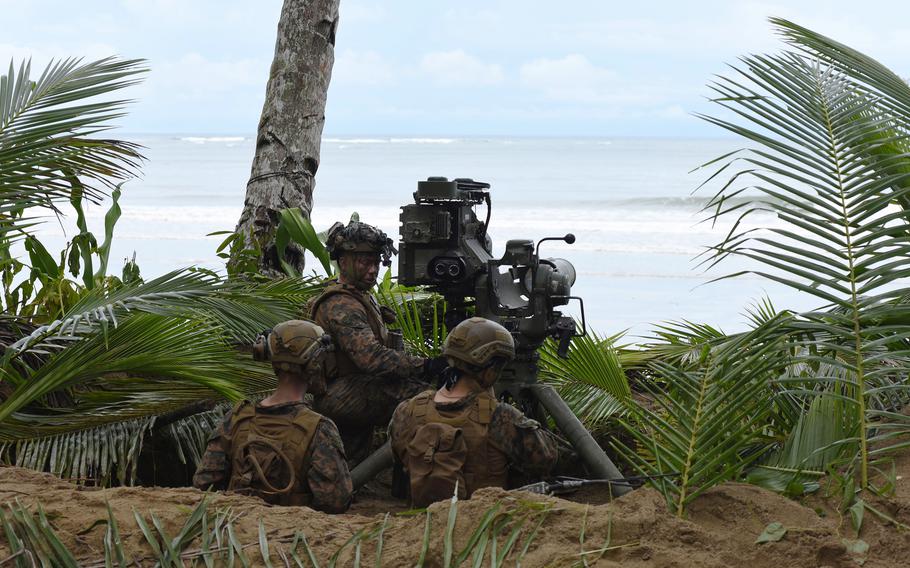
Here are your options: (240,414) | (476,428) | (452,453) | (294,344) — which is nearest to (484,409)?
(476,428)

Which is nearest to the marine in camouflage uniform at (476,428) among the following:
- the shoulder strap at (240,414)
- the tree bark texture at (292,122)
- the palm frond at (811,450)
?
the shoulder strap at (240,414)

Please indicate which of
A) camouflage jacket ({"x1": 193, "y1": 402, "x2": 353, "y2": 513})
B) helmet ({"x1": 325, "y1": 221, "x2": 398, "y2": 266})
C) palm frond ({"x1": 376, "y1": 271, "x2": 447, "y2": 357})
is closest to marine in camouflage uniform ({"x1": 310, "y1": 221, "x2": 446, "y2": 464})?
helmet ({"x1": 325, "y1": 221, "x2": 398, "y2": 266})

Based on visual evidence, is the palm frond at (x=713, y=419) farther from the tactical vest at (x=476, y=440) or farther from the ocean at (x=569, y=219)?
the tactical vest at (x=476, y=440)

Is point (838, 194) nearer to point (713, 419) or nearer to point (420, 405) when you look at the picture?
point (713, 419)

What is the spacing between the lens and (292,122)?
811 cm

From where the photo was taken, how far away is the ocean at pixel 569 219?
1441cm

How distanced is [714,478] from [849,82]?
1.73 m

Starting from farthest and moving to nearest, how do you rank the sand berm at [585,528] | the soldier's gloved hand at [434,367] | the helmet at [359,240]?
the helmet at [359,240] → the soldier's gloved hand at [434,367] → the sand berm at [585,528]

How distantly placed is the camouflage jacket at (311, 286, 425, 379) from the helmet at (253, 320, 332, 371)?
3.20 ft

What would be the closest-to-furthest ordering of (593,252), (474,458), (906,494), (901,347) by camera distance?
1. (906,494)
2. (901,347)
3. (474,458)
4. (593,252)

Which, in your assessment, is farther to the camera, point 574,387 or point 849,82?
point 574,387

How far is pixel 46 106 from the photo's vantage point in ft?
17.7

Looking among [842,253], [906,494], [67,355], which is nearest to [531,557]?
[906,494]

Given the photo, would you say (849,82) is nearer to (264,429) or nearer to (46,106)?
(264,429)
